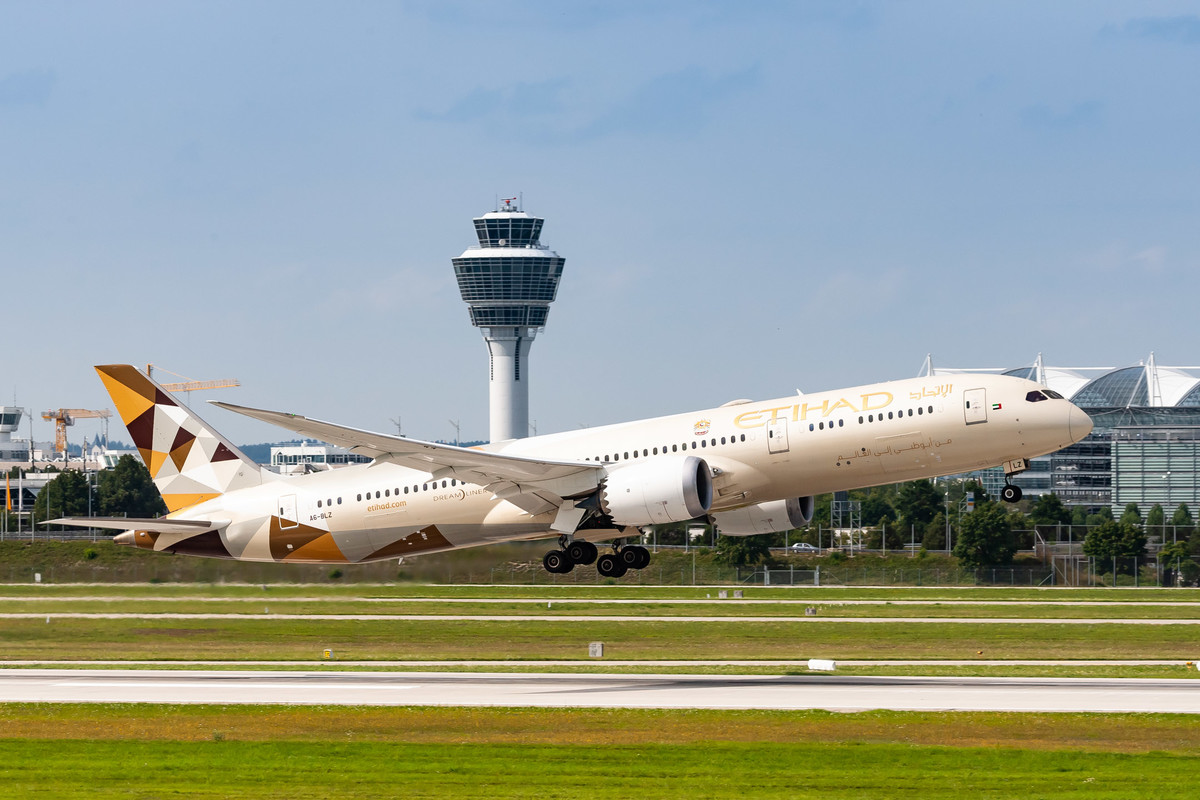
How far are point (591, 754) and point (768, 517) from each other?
17.4m

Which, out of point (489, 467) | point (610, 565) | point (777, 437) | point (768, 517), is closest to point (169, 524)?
point (489, 467)

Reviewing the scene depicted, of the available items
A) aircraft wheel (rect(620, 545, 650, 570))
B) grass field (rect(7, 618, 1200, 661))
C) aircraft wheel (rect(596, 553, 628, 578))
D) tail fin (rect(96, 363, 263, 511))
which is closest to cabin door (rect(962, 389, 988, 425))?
aircraft wheel (rect(620, 545, 650, 570))

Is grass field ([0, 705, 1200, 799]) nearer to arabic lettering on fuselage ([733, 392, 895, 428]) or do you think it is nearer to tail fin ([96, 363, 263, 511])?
arabic lettering on fuselage ([733, 392, 895, 428])

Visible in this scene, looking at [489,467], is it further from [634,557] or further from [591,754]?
[591,754]

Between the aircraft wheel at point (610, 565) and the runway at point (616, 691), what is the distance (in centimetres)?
380

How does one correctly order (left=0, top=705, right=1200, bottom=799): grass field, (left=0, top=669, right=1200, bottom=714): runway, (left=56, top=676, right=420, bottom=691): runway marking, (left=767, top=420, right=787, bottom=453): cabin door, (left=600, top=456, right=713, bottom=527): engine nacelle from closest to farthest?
(left=0, top=705, right=1200, bottom=799): grass field, (left=0, top=669, right=1200, bottom=714): runway, (left=600, top=456, right=713, bottom=527): engine nacelle, (left=767, top=420, right=787, bottom=453): cabin door, (left=56, top=676, right=420, bottom=691): runway marking

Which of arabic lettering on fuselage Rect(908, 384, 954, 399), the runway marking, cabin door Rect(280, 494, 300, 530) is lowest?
the runway marking

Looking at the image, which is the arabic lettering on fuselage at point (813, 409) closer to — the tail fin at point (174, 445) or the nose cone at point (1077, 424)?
the nose cone at point (1077, 424)

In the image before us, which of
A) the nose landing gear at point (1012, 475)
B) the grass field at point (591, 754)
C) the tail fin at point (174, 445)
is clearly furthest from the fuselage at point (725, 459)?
the grass field at point (591, 754)

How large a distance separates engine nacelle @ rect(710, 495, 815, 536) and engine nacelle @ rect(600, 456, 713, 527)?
4.62 m

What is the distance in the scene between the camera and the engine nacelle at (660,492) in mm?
44531

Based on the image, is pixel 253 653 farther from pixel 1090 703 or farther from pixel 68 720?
pixel 1090 703

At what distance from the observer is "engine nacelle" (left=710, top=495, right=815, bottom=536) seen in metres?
50.0

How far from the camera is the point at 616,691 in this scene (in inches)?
1816
